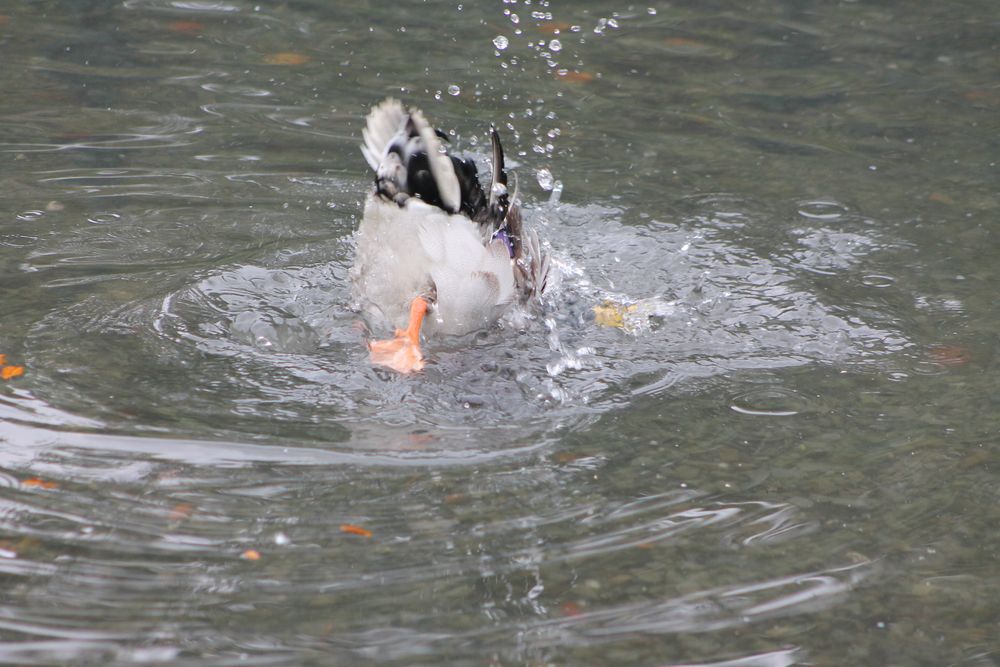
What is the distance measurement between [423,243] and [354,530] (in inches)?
60.1

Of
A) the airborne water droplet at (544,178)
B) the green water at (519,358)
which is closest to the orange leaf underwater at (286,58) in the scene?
the green water at (519,358)

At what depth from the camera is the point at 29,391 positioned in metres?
3.91

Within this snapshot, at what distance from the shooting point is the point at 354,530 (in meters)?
3.28

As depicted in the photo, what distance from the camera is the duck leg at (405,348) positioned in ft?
14.4

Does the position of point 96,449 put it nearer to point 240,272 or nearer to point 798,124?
point 240,272

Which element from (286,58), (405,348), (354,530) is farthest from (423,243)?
(286,58)

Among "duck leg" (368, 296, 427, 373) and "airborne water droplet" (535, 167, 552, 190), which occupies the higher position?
"airborne water droplet" (535, 167, 552, 190)

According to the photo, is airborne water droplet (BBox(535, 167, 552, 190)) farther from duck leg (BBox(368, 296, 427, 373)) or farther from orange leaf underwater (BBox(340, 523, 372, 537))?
orange leaf underwater (BBox(340, 523, 372, 537))

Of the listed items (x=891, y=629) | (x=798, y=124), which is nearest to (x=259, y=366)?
(x=891, y=629)

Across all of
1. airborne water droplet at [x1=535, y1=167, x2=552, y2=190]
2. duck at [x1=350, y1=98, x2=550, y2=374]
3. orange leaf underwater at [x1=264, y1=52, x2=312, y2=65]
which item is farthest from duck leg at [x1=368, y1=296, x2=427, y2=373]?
orange leaf underwater at [x1=264, y1=52, x2=312, y2=65]

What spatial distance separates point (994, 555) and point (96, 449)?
8.96 feet

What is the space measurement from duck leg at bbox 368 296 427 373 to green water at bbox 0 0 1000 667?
9 cm

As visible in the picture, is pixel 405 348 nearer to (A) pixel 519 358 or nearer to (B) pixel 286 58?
(A) pixel 519 358

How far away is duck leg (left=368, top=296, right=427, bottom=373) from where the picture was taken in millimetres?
4391
